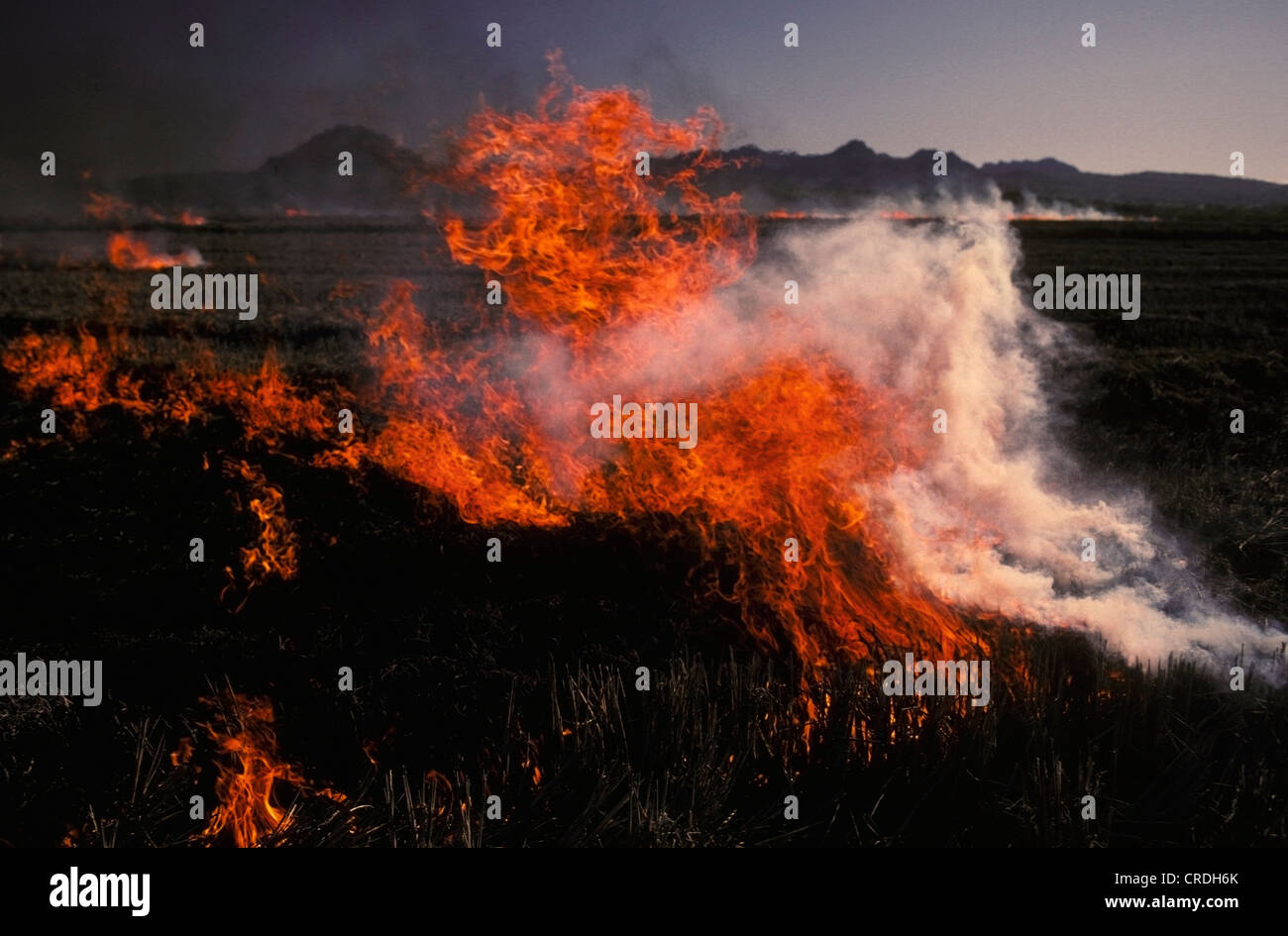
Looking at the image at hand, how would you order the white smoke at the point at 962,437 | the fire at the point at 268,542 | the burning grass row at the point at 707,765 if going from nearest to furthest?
the burning grass row at the point at 707,765 → the white smoke at the point at 962,437 → the fire at the point at 268,542

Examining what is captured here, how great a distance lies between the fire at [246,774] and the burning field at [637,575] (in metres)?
0.02

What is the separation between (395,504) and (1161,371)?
1462cm

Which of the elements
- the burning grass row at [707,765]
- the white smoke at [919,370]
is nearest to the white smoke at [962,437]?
the white smoke at [919,370]

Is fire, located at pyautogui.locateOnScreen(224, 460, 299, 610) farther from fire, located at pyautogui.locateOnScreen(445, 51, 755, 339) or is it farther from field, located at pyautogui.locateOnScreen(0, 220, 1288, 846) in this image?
fire, located at pyautogui.locateOnScreen(445, 51, 755, 339)

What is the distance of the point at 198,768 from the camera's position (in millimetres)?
4875

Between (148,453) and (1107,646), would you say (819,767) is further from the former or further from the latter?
(148,453)

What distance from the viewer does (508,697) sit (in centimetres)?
555

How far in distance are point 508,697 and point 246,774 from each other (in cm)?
147

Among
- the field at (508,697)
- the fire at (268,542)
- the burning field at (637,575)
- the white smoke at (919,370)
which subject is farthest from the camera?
the fire at (268,542)

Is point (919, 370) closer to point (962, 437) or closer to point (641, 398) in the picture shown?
point (962, 437)

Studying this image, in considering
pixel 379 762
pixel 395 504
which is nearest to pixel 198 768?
pixel 379 762

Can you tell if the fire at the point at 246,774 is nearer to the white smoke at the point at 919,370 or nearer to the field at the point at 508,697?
the field at the point at 508,697

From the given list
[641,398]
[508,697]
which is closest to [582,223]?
[641,398]

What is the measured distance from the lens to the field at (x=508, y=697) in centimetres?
452
